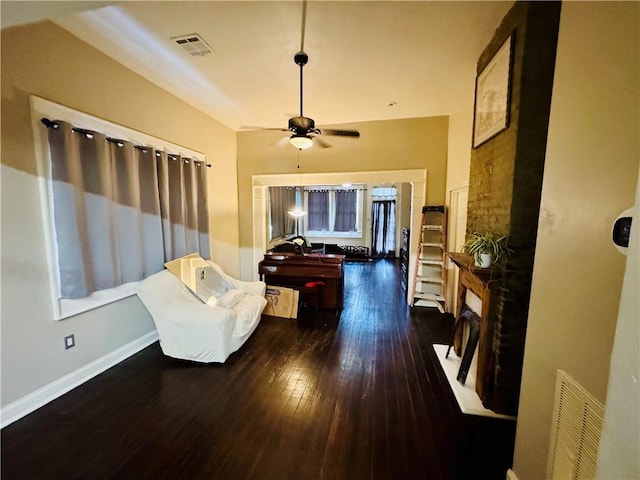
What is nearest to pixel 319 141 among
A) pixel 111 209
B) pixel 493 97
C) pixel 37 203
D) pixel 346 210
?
pixel 493 97

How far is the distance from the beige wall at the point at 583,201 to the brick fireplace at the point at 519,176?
642 millimetres

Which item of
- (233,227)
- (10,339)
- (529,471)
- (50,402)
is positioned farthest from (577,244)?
(233,227)

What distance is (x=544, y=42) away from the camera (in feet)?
5.72

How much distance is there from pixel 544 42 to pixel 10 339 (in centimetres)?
426

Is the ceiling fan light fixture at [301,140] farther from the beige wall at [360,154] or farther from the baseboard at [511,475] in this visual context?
the baseboard at [511,475]

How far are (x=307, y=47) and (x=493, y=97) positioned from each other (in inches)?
66.0

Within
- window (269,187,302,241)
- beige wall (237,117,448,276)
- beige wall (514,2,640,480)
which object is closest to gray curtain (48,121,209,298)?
beige wall (237,117,448,276)

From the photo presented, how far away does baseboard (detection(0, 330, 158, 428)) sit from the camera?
187 centimetres

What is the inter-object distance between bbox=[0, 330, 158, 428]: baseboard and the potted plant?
343cm

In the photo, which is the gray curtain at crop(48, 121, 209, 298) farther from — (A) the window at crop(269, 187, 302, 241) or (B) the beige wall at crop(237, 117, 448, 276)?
(A) the window at crop(269, 187, 302, 241)

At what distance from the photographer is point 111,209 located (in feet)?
7.97

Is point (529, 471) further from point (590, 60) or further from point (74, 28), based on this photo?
point (74, 28)

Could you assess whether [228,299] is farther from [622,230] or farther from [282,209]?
[282,209]

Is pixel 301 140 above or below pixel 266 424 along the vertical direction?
above
